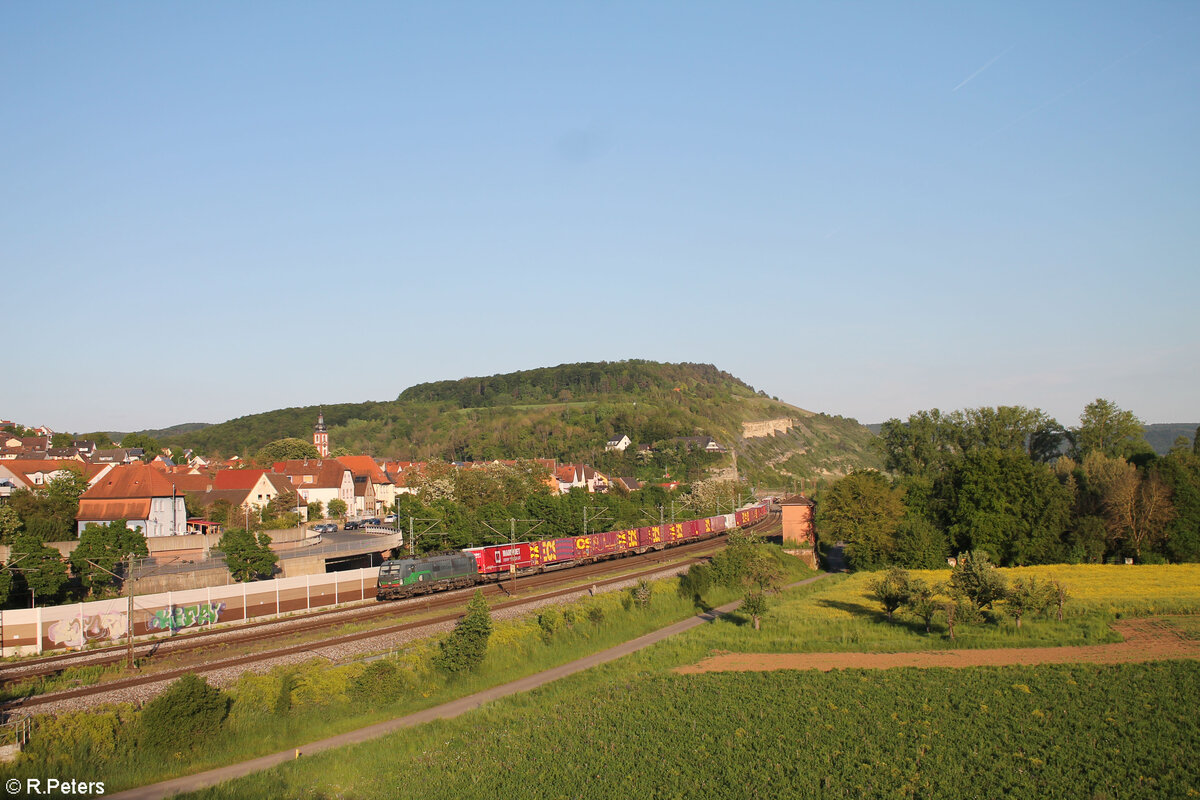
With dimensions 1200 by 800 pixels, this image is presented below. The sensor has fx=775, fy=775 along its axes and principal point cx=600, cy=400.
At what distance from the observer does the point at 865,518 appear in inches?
2758

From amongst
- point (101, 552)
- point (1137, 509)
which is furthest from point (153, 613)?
point (1137, 509)

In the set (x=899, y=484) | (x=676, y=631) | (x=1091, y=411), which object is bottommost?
(x=676, y=631)

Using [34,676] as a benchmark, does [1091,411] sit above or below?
above

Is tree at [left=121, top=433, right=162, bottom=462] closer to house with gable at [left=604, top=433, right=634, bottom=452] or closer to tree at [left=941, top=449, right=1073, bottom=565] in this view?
house with gable at [left=604, top=433, right=634, bottom=452]

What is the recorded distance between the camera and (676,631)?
43469 millimetres

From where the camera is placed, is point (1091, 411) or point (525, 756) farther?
point (1091, 411)

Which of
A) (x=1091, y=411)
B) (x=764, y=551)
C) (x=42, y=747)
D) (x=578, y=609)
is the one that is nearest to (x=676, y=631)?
(x=578, y=609)

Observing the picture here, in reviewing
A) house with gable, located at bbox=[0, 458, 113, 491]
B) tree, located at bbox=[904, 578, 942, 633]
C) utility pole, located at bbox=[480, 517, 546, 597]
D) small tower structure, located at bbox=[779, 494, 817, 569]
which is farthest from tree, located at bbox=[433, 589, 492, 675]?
house with gable, located at bbox=[0, 458, 113, 491]

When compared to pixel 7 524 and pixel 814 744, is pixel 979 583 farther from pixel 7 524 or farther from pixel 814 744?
pixel 7 524

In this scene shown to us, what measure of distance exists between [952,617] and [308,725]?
29.9 m

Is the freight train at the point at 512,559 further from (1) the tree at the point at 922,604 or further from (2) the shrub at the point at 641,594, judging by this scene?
(1) the tree at the point at 922,604

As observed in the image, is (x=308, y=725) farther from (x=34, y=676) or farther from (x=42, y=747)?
(x=34, y=676)

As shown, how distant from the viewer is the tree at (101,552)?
50.1 metres

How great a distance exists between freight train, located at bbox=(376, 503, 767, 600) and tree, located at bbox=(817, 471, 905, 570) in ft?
33.3
